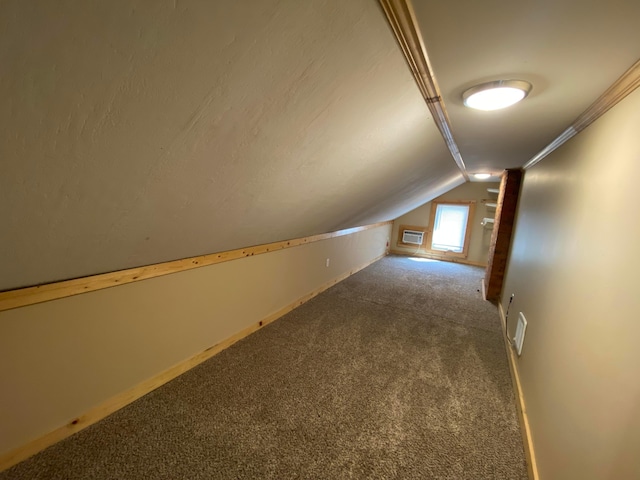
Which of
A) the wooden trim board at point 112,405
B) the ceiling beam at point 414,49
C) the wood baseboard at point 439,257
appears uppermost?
the ceiling beam at point 414,49

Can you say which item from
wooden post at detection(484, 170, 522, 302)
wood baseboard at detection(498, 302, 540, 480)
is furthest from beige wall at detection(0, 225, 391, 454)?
wooden post at detection(484, 170, 522, 302)

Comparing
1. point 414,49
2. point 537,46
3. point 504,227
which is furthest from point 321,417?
point 504,227

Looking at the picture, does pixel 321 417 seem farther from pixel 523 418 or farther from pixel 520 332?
pixel 520 332

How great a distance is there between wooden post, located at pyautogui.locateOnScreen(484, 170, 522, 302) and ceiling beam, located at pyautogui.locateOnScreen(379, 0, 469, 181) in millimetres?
2511

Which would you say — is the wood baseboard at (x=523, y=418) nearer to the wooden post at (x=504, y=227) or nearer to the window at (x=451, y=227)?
the wooden post at (x=504, y=227)

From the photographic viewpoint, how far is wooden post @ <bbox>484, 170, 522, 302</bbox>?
346 cm

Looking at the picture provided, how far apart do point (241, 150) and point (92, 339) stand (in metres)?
1.33

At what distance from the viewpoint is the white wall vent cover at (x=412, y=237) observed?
21.0 feet

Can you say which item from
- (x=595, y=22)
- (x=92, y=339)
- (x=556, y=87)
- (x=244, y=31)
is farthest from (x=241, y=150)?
(x=556, y=87)

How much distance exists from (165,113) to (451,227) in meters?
6.55

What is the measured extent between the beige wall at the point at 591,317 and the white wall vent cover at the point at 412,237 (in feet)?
15.3

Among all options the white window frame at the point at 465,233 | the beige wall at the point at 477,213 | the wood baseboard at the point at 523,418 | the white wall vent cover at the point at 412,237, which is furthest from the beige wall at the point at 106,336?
the beige wall at the point at 477,213

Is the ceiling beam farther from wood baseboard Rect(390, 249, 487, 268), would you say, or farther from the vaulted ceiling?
wood baseboard Rect(390, 249, 487, 268)

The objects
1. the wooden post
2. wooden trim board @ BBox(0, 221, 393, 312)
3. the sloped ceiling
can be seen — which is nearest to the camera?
the sloped ceiling
